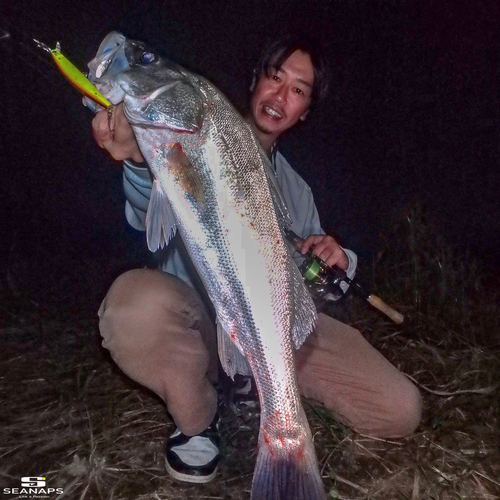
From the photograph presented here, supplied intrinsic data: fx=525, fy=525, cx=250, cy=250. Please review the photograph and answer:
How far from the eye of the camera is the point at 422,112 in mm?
7215

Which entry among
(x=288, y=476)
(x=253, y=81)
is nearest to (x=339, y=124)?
(x=253, y=81)

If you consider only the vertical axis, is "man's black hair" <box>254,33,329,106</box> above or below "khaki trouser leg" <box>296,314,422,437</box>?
above

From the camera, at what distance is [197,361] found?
2.36 metres

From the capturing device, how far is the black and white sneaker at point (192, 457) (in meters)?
2.39

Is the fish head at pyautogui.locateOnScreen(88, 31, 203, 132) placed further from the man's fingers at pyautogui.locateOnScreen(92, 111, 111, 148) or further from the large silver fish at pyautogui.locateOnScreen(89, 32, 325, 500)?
the man's fingers at pyautogui.locateOnScreen(92, 111, 111, 148)

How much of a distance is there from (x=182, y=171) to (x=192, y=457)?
1372mm

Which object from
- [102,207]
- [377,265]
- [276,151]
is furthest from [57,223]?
[276,151]

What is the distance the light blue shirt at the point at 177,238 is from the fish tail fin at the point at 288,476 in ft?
3.36

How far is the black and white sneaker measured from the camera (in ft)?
7.84

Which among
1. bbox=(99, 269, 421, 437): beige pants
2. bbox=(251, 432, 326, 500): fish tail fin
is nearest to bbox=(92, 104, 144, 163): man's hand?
bbox=(99, 269, 421, 437): beige pants

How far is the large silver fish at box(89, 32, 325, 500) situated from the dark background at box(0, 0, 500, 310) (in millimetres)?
4945

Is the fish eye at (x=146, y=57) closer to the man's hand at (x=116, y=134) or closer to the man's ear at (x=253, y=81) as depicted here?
the man's hand at (x=116, y=134)

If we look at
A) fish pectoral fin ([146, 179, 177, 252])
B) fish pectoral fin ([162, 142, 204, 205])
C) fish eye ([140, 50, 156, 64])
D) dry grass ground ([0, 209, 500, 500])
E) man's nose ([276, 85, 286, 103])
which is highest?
fish eye ([140, 50, 156, 64])

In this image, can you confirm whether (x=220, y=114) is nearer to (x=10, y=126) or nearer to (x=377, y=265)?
(x=377, y=265)
